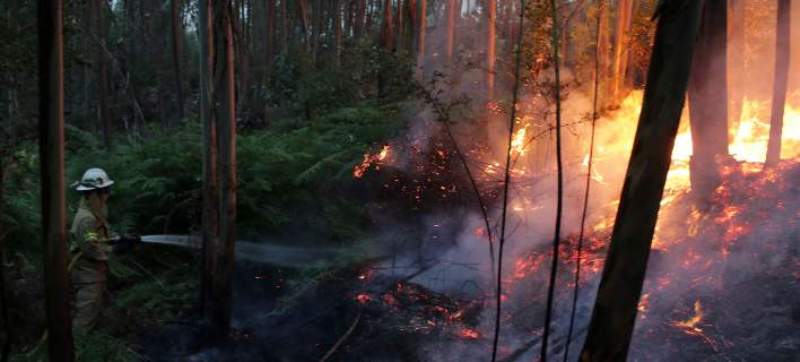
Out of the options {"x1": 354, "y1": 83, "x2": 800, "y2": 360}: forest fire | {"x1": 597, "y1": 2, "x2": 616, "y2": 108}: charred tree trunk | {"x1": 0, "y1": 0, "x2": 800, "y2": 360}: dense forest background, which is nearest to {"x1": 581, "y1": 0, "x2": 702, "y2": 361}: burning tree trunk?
{"x1": 0, "y1": 0, "x2": 800, "y2": 360}: dense forest background

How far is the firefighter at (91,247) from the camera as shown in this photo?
6.69 metres

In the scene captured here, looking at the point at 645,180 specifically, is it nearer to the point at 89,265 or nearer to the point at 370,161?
the point at 89,265

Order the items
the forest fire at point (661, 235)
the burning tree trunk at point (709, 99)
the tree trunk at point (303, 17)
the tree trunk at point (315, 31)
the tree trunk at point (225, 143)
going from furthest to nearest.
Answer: the tree trunk at point (315, 31) → the tree trunk at point (303, 17) → the burning tree trunk at point (709, 99) → the forest fire at point (661, 235) → the tree trunk at point (225, 143)

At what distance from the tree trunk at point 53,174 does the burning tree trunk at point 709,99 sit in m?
8.44

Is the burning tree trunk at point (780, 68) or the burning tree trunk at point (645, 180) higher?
the burning tree trunk at point (780, 68)

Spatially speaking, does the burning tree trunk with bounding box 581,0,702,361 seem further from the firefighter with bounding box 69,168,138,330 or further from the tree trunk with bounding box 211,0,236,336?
the firefighter with bounding box 69,168,138,330

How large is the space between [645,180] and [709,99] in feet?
22.1

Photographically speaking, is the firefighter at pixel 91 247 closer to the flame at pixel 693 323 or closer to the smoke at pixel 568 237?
the smoke at pixel 568 237

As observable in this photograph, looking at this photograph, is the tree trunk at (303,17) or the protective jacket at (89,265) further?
the tree trunk at (303,17)

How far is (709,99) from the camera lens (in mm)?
9305

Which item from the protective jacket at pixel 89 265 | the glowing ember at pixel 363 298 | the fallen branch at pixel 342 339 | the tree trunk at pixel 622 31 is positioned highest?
the tree trunk at pixel 622 31

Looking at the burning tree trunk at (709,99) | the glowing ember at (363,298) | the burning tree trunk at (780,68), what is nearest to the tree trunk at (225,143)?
the glowing ember at (363,298)

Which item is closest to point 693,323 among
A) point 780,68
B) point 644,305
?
point 644,305

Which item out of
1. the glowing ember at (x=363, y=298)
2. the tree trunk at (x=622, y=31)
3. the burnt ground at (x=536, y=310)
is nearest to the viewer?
the burnt ground at (x=536, y=310)
